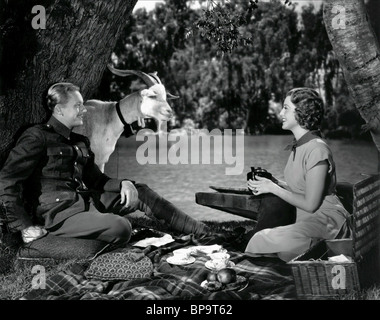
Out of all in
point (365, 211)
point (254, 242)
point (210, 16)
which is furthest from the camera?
point (210, 16)

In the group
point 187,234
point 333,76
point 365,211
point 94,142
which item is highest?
point 333,76

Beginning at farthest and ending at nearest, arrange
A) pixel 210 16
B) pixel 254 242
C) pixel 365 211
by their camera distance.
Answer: pixel 210 16 → pixel 254 242 → pixel 365 211

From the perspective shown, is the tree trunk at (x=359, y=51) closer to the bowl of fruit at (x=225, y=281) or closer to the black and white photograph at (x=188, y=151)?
the black and white photograph at (x=188, y=151)

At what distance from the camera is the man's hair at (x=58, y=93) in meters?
5.21

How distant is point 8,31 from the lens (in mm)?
5219

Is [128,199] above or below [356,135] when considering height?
below

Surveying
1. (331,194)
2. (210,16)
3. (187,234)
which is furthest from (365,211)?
(210,16)

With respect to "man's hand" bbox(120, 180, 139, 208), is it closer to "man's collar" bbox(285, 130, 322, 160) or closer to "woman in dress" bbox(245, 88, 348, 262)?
"woman in dress" bbox(245, 88, 348, 262)

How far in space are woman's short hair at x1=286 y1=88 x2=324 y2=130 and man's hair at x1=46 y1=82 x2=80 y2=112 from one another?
206cm

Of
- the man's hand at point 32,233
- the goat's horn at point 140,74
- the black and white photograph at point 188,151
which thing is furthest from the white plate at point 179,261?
the goat's horn at point 140,74

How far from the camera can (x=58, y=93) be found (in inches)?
206

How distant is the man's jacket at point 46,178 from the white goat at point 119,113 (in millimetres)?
312
